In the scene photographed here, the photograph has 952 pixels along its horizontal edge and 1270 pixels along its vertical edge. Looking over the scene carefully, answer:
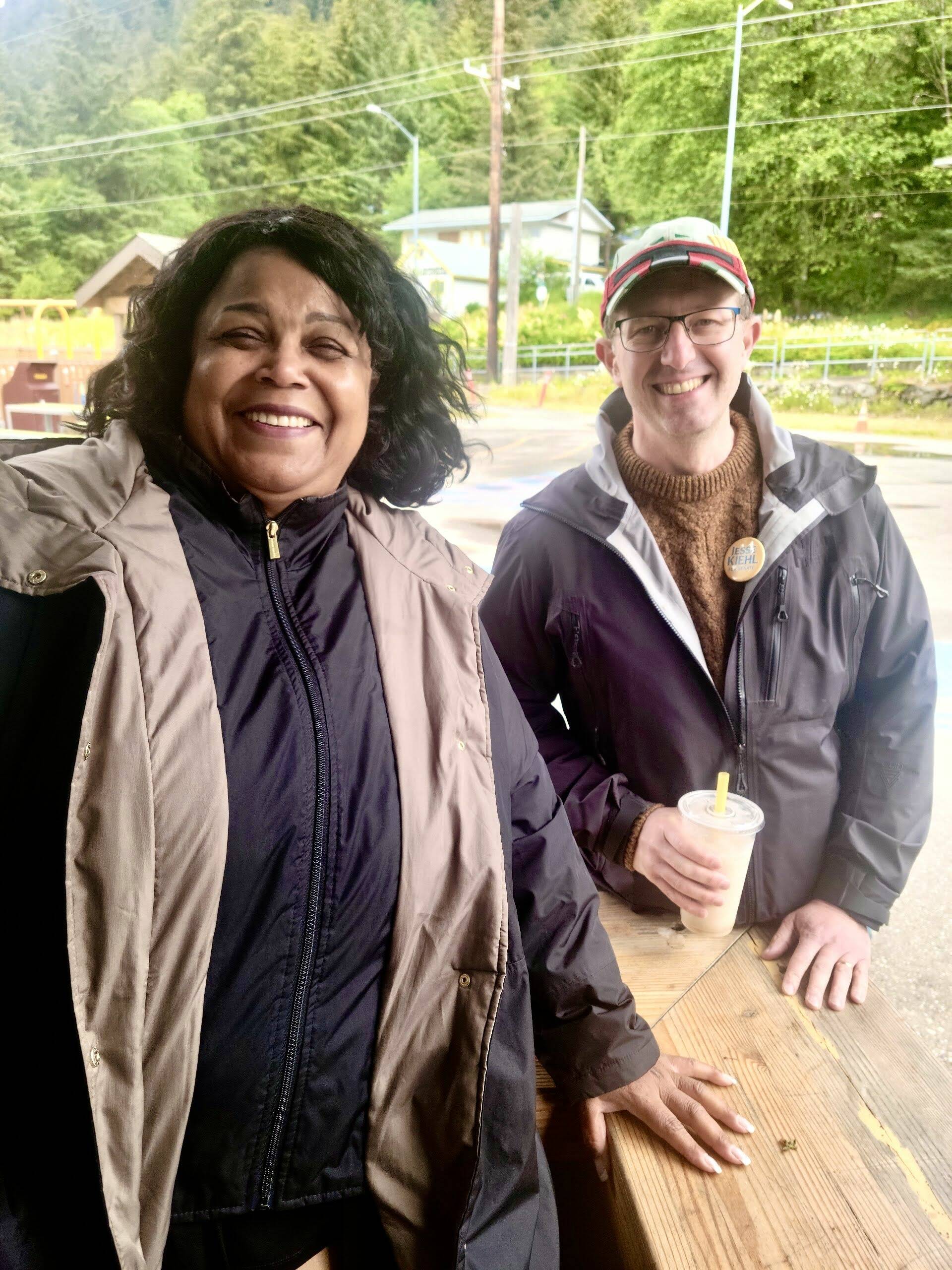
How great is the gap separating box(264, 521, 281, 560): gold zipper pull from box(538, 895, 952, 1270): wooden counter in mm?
691

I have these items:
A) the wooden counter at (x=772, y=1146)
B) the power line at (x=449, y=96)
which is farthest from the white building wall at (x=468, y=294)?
the wooden counter at (x=772, y=1146)

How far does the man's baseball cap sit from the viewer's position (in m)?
Answer: 1.17

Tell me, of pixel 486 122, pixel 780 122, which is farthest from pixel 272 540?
pixel 486 122

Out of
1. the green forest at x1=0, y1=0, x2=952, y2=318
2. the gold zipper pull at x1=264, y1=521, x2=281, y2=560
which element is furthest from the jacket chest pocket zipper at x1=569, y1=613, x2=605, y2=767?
the green forest at x1=0, y1=0, x2=952, y2=318

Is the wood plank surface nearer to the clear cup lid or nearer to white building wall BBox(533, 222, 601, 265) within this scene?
the clear cup lid

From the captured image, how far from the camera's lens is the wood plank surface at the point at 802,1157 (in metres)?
0.78

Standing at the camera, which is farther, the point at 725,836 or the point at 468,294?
the point at 468,294

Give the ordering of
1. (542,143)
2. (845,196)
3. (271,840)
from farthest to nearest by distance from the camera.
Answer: (542,143) → (845,196) → (271,840)

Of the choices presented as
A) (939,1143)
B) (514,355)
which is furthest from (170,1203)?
(514,355)

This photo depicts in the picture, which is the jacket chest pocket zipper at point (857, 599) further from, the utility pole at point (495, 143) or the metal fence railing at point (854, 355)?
the utility pole at point (495, 143)

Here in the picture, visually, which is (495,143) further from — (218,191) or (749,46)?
(218,191)

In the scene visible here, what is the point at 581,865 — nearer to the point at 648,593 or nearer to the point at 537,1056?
the point at 537,1056

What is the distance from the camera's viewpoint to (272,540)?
0.82 meters

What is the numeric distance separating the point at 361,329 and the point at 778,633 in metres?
0.65
